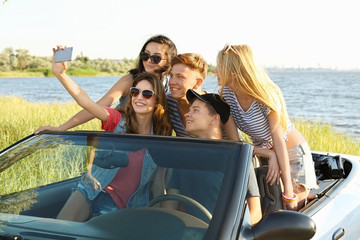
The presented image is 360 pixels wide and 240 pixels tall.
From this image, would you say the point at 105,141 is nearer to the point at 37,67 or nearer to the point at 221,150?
the point at 221,150

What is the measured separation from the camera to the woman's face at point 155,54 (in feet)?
13.4

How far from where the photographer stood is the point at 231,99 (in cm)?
338

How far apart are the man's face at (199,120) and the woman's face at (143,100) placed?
331 mm

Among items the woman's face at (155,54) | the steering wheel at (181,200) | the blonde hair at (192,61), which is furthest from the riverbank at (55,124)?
the steering wheel at (181,200)

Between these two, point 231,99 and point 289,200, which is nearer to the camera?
point 289,200

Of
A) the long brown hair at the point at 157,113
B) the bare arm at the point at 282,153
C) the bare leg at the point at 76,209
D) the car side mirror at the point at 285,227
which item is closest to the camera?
the car side mirror at the point at 285,227

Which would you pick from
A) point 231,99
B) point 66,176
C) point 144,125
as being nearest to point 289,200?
point 231,99

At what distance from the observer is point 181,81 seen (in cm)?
359

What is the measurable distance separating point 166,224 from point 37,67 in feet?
240

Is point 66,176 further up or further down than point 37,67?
further up

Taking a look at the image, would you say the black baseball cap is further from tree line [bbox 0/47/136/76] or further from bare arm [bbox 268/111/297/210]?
tree line [bbox 0/47/136/76]

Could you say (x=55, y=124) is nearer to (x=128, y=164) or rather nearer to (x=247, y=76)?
(x=247, y=76)

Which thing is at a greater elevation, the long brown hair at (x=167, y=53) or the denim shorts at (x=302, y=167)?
the long brown hair at (x=167, y=53)

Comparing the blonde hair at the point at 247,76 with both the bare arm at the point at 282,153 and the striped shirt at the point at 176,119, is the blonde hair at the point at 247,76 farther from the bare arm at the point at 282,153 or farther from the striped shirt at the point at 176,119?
the striped shirt at the point at 176,119
